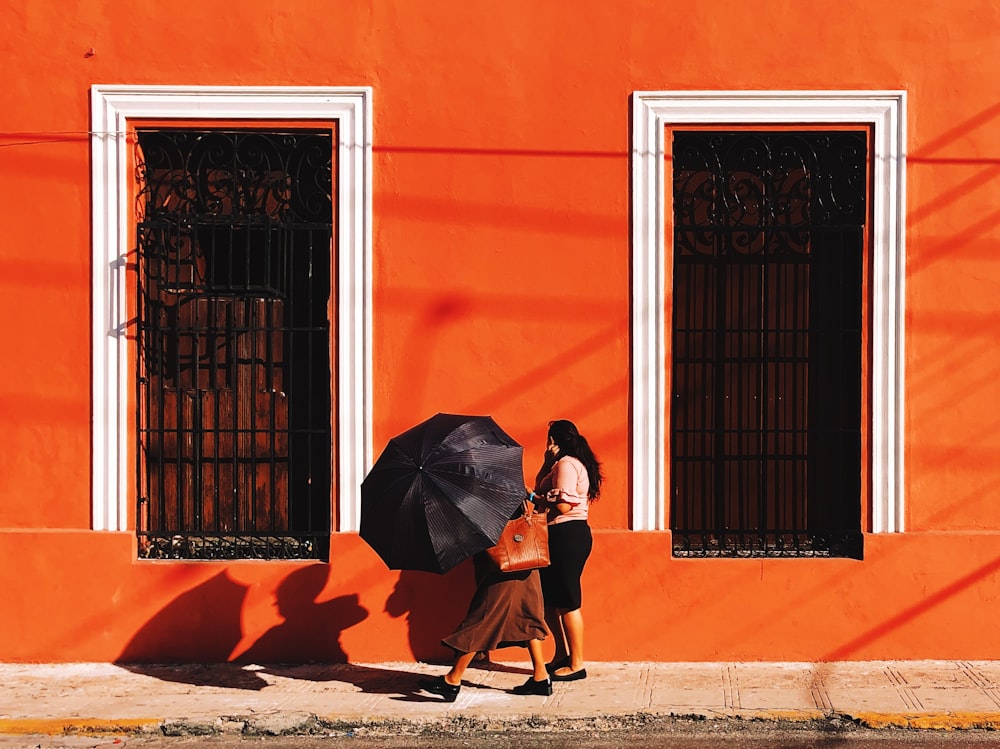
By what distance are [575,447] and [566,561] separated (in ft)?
2.21

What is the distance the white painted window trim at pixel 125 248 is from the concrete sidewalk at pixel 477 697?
1.01 meters

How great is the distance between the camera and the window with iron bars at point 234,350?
8.42m

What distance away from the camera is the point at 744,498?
28.1 ft

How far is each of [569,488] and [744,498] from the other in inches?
61.5

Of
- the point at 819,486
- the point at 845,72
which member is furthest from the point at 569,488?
the point at 845,72

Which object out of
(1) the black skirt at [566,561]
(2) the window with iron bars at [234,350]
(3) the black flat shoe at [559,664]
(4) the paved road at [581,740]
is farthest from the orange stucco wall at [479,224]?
(4) the paved road at [581,740]

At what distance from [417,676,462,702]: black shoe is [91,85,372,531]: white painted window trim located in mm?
1263

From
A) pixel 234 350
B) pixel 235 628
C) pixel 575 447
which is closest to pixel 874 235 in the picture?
pixel 575 447

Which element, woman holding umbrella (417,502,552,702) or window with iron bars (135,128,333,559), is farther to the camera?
window with iron bars (135,128,333,559)

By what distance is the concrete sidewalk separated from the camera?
6.95 m

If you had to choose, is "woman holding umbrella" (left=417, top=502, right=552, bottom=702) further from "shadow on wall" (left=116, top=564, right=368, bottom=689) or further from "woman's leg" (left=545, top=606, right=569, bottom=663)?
"shadow on wall" (left=116, top=564, right=368, bottom=689)

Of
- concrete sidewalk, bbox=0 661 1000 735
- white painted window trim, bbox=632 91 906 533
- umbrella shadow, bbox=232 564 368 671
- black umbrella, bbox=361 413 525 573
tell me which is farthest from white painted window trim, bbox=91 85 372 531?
white painted window trim, bbox=632 91 906 533

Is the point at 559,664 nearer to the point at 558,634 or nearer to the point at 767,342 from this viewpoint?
the point at 558,634

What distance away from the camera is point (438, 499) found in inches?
270
